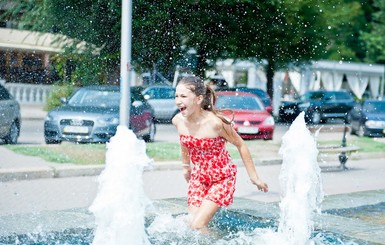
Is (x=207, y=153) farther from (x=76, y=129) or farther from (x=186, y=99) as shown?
(x=76, y=129)

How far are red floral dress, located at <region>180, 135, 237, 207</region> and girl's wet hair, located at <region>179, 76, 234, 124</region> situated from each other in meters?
0.24

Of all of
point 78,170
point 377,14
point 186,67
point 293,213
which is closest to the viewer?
point 293,213

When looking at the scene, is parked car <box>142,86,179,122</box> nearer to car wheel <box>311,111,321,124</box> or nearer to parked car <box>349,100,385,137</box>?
parked car <box>349,100,385,137</box>

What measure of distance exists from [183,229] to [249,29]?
84.1 feet

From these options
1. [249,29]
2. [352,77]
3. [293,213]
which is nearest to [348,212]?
[293,213]

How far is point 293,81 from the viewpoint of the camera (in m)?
52.1

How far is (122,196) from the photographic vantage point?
431cm

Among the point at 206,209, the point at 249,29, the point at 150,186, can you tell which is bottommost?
the point at 150,186

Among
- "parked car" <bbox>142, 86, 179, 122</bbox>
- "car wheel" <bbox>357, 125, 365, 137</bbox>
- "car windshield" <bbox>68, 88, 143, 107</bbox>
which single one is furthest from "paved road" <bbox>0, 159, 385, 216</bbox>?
"parked car" <bbox>142, 86, 179, 122</bbox>

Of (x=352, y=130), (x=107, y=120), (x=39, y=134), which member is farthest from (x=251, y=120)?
(x=352, y=130)

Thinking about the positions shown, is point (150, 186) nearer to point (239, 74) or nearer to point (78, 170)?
point (78, 170)

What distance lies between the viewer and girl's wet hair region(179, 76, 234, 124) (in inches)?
231

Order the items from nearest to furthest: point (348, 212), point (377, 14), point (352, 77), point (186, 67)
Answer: point (348, 212) < point (186, 67) < point (352, 77) < point (377, 14)

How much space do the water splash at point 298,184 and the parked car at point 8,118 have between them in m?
12.5
